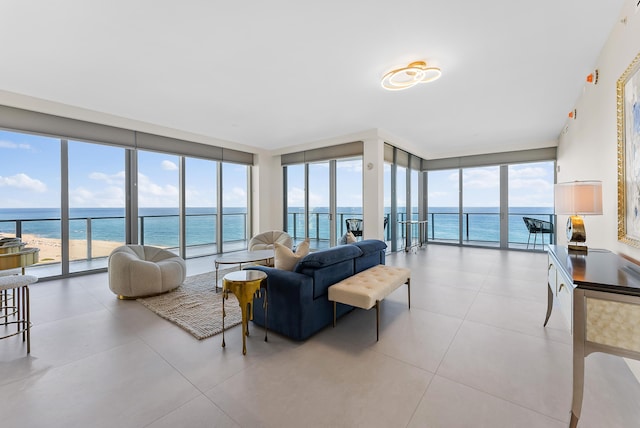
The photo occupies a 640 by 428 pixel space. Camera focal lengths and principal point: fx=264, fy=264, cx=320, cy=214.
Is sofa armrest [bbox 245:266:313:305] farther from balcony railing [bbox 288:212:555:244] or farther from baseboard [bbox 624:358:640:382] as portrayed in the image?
balcony railing [bbox 288:212:555:244]

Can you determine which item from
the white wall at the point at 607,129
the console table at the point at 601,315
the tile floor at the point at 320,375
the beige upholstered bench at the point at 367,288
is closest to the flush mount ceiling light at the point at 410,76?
the white wall at the point at 607,129

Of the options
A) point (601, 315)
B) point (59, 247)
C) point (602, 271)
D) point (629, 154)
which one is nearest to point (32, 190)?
point (59, 247)

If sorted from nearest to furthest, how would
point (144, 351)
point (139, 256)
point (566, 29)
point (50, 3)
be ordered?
point (50, 3) → point (144, 351) → point (566, 29) → point (139, 256)

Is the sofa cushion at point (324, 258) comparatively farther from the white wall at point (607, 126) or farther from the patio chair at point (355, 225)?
the patio chair at point (355, 225)

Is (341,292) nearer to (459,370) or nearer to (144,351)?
(459,370)

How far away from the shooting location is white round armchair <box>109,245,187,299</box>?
3.27 meters

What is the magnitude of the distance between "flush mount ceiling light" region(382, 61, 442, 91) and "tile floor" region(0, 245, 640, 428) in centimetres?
263

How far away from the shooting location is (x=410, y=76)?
305cm

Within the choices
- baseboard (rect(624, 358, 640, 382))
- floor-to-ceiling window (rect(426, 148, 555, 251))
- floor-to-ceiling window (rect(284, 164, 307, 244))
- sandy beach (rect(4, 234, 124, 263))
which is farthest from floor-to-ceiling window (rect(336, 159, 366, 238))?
sandy beach (rect(4, 234, 124, 263))

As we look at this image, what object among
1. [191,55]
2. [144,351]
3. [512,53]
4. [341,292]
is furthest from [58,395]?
[512,53]

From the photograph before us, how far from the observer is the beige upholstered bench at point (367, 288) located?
2295 millimetres

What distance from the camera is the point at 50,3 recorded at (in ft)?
6.59

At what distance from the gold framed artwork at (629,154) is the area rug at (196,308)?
328 cm

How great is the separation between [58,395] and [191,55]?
2.96 meters
